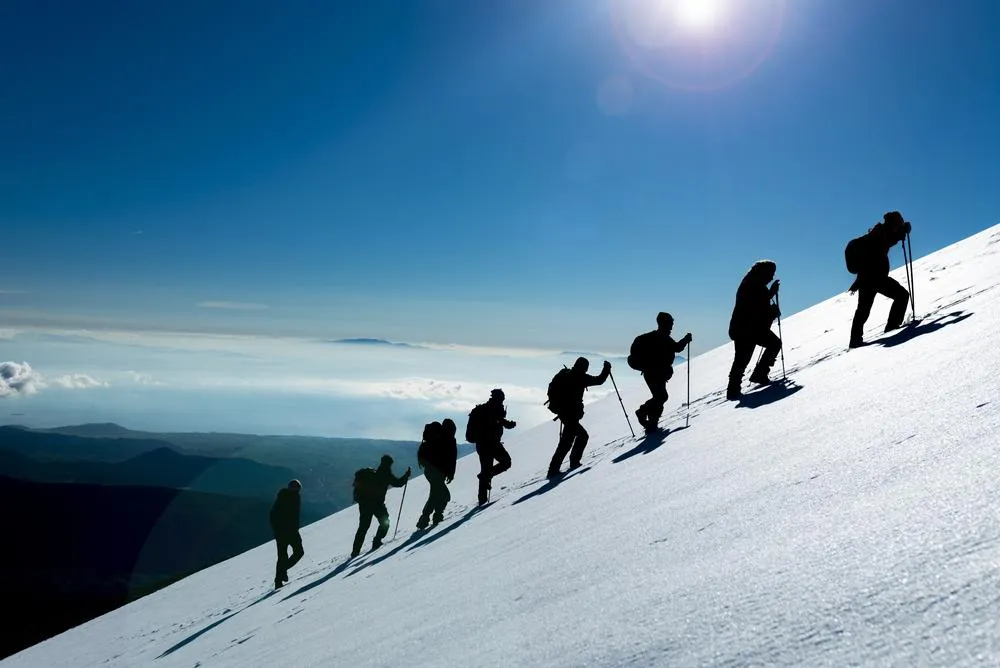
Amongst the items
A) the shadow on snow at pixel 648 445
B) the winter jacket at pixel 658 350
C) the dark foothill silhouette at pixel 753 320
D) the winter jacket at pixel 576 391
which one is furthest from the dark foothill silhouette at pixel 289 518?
the dark foothill silhouette at pixel 753 320

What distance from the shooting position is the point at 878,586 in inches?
75.1

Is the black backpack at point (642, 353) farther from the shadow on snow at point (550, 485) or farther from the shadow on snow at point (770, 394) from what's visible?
the shadow on snow at point (550, 485)

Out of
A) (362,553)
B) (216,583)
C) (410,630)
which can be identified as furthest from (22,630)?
(410,630)

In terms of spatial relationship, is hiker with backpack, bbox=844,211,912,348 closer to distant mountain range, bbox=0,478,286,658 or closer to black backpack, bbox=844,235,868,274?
black backpack, bbox=844,235,868,274

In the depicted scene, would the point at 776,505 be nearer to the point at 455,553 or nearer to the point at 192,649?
the point at 455,553

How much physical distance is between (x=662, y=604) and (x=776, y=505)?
112 cm

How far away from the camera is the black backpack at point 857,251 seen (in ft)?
30.0

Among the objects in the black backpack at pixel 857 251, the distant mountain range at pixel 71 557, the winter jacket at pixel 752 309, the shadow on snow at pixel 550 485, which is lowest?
the distant mountain range at pixel 71 557

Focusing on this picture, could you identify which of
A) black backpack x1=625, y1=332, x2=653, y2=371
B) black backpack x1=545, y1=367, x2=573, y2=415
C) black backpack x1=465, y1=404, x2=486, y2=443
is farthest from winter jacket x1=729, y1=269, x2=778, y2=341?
black backpack x1=465, y1=404, x2=486, y2=443

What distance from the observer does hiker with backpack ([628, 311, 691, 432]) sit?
959 centimetres

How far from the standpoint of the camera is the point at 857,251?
361 inches

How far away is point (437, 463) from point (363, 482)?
5.87 ft

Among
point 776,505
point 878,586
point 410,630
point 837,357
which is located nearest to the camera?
point 878,586

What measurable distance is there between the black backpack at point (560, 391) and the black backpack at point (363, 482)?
14.6 feet
